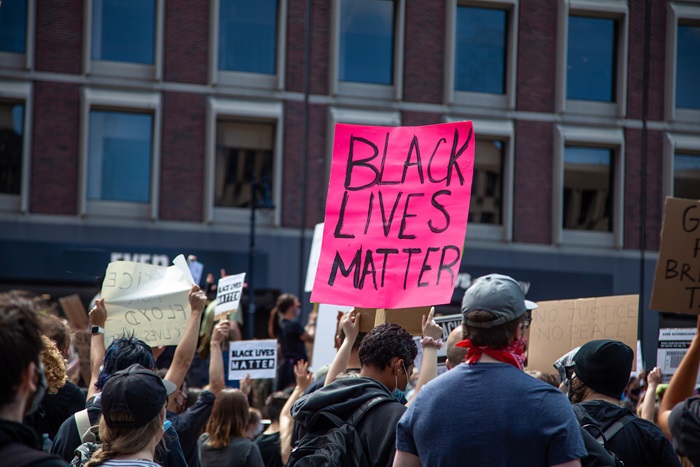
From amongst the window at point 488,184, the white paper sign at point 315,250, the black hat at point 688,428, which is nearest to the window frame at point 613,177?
the window at point 488,184

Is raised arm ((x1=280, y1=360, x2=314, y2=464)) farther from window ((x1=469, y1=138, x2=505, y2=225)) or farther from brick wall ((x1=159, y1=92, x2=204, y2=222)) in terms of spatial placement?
window ((x1=469, y1=138, x2=505, y2=225))

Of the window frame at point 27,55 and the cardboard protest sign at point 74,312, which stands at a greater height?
the window frame at point 27,55

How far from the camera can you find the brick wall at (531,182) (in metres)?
25.0

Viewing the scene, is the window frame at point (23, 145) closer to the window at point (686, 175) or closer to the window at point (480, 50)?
the window at point (480, 50)

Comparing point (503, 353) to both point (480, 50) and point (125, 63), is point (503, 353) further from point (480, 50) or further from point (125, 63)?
point (480, 50)

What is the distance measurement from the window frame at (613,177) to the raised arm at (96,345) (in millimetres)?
20258

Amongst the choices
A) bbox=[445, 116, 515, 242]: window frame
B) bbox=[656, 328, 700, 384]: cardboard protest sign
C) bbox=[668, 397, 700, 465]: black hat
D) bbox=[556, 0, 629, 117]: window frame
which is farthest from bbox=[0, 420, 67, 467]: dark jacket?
bbox=[556, 0, 629, 117]: window frame

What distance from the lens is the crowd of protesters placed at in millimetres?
3039

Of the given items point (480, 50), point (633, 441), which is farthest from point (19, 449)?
point (480, 50)

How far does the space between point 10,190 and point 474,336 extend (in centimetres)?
2100

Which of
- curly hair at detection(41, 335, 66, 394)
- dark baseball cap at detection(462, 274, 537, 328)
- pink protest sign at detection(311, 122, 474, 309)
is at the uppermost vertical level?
pink protest sign at detection(311, 122, 474, 309)

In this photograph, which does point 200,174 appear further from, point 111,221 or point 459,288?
point 459,288

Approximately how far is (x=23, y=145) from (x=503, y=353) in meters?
21.0

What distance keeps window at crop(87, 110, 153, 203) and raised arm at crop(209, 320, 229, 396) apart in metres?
17.3
